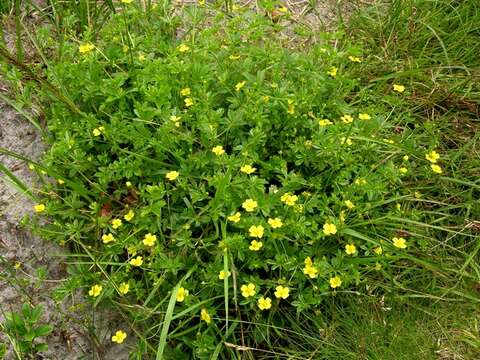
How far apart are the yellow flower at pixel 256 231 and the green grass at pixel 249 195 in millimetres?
36

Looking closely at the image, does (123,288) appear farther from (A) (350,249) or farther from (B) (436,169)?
(B) (436,169)

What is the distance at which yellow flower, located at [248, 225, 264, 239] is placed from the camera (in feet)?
7.14

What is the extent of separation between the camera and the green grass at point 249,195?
223 centimetres

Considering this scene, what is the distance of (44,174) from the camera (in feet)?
8.83

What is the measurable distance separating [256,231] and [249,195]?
0.57 ft

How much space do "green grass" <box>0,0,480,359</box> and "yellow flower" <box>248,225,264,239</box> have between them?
0.12ft

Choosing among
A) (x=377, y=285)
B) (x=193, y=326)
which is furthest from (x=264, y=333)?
(x=377, y=285)

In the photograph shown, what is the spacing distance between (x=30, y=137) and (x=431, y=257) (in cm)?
225

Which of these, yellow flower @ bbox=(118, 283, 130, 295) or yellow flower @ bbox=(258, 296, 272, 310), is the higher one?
yellow flower @ bbox=(118, 283, 130, 295)

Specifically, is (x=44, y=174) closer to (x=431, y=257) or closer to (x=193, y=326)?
(x=193, y=326)

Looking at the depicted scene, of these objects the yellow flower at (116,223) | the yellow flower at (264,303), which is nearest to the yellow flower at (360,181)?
the yellow flower at (264,303)

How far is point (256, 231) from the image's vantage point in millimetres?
2191

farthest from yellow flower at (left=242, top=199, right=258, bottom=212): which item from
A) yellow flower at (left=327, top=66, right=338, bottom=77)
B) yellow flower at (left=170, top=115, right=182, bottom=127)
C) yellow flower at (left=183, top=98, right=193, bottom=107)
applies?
yellow flower at (left=327, top=66, right=338, bottom=77)

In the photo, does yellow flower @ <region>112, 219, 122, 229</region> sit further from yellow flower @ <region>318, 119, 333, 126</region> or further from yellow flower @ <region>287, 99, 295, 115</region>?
yellow flower @ <region>318, 119, 333, 126</region>
